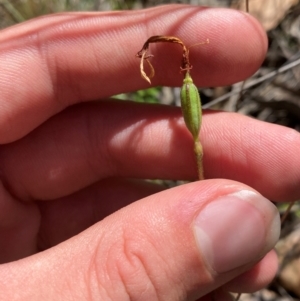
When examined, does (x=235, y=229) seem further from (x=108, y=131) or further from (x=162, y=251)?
(x=108, y=131)

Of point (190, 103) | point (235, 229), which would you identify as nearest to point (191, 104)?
point (190, 103)

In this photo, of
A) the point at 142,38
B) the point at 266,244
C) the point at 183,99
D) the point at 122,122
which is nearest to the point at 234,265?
the point at 266,244

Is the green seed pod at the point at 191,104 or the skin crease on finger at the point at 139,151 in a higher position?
the green seed pod at the point at 191,104

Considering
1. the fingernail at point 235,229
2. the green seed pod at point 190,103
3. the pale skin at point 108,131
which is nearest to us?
the fingernail at point 235,229

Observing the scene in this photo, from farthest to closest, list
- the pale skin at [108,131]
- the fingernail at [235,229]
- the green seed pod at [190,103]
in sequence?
the pale skin at [108,131]
the green seed pod at [190,103]
the fingernail at [235,229]

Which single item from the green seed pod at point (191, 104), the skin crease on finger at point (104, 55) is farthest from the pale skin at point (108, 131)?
the green seed pod at point (191, 104)

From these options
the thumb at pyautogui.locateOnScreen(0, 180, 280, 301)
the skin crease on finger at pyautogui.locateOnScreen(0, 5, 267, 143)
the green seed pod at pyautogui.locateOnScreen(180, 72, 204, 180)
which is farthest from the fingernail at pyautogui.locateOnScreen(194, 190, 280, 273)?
the skin crease on finger at pyautogui.locateOnScreen(0, 5, 267, 143)

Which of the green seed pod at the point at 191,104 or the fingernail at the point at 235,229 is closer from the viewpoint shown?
the fingernail at the point at 235,229

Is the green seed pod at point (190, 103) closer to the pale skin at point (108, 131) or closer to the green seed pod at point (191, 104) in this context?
the green seed pod at point (191, 104)
